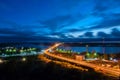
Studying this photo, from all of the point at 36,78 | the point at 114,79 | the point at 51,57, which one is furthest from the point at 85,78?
the point at 51,57

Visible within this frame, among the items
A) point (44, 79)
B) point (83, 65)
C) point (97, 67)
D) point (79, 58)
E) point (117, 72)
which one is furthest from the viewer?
point (79, 58)

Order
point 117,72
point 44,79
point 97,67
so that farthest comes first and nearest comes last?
1. point 97,67
2. point 117,72
3. point 44,79

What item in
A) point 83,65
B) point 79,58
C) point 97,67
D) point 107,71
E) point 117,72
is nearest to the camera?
point 117,72

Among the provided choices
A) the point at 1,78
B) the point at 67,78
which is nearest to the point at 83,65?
the point at 67,78

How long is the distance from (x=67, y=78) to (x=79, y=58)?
3899 cm

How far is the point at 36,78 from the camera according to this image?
37219 millimetres

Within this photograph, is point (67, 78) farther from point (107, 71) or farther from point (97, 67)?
point (97, 67)

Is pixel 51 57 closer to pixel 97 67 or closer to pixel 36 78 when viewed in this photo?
pixel 97 67

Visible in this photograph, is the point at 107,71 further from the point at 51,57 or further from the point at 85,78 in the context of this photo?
the point at 51,57

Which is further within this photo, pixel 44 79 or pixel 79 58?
pixel 79 58

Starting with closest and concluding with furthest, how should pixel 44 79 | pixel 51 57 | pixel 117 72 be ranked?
pixel 44 79
pixel 117 72
pixel 51 57

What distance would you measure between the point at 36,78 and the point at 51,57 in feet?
175

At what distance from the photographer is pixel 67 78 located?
3762cm

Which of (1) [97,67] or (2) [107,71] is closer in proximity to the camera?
(2) [107,71]
